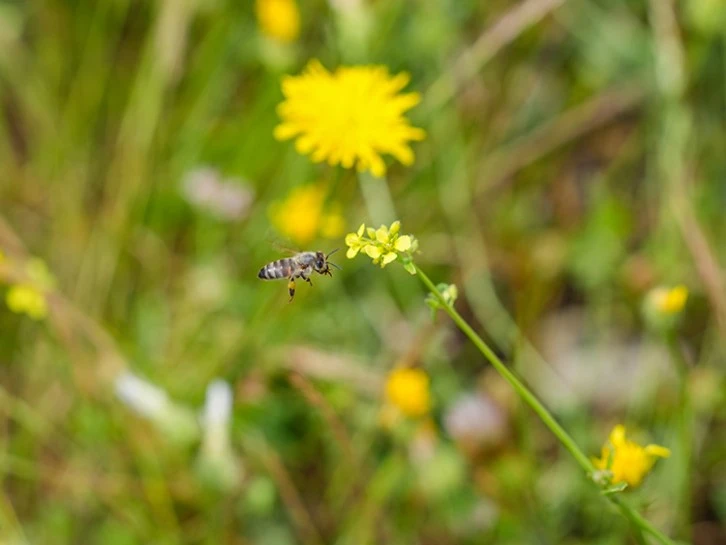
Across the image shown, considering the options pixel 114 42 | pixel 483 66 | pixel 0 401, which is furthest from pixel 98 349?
pixel 483 66

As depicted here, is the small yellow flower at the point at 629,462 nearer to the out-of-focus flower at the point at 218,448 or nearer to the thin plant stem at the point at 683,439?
the thin plant stem at the point at 683,439

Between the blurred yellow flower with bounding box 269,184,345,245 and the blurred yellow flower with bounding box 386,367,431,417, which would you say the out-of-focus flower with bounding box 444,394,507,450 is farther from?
the blurred yellow flower with bounding box 269,184,345,245

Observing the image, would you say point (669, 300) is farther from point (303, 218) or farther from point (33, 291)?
point (33, 291)

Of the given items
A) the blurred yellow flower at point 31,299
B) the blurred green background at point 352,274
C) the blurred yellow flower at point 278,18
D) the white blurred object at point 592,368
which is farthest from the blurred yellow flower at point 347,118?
the white blurred object at point 592,368

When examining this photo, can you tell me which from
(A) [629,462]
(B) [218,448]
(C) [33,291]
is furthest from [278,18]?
(A) [629,462]

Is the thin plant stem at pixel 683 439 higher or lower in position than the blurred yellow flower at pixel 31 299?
lower

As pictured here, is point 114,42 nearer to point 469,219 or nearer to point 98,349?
point 98,349

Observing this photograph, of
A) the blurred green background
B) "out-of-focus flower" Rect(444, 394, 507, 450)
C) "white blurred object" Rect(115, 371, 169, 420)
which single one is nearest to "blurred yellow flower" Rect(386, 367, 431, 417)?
the blurred green background
